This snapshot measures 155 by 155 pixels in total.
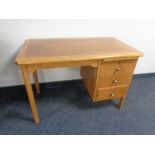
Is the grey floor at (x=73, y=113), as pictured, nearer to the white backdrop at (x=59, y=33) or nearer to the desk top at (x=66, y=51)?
the white backdrop at (x=59, y=33)

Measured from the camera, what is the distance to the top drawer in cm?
105

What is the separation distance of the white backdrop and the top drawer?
60 centimetres

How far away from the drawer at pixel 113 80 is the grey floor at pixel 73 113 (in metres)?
0.40

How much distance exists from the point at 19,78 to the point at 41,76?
277 millimetres

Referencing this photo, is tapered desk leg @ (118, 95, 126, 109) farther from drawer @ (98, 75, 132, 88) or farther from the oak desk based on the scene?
drawer @ (98, 75, 132, 88)

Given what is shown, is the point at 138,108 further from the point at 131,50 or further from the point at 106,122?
the point at 131,50

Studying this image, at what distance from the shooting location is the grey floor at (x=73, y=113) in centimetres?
122

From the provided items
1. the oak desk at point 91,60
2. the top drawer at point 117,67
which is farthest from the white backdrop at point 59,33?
the top drawer at point 117,67

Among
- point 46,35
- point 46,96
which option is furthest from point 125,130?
point 46,35

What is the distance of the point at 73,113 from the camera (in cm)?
139

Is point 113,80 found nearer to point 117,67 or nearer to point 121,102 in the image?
point 117,67

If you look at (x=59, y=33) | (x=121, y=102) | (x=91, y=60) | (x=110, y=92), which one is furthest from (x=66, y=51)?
(x=121, y=102)

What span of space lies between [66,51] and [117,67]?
18.6 inches

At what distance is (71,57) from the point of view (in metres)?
0.94
